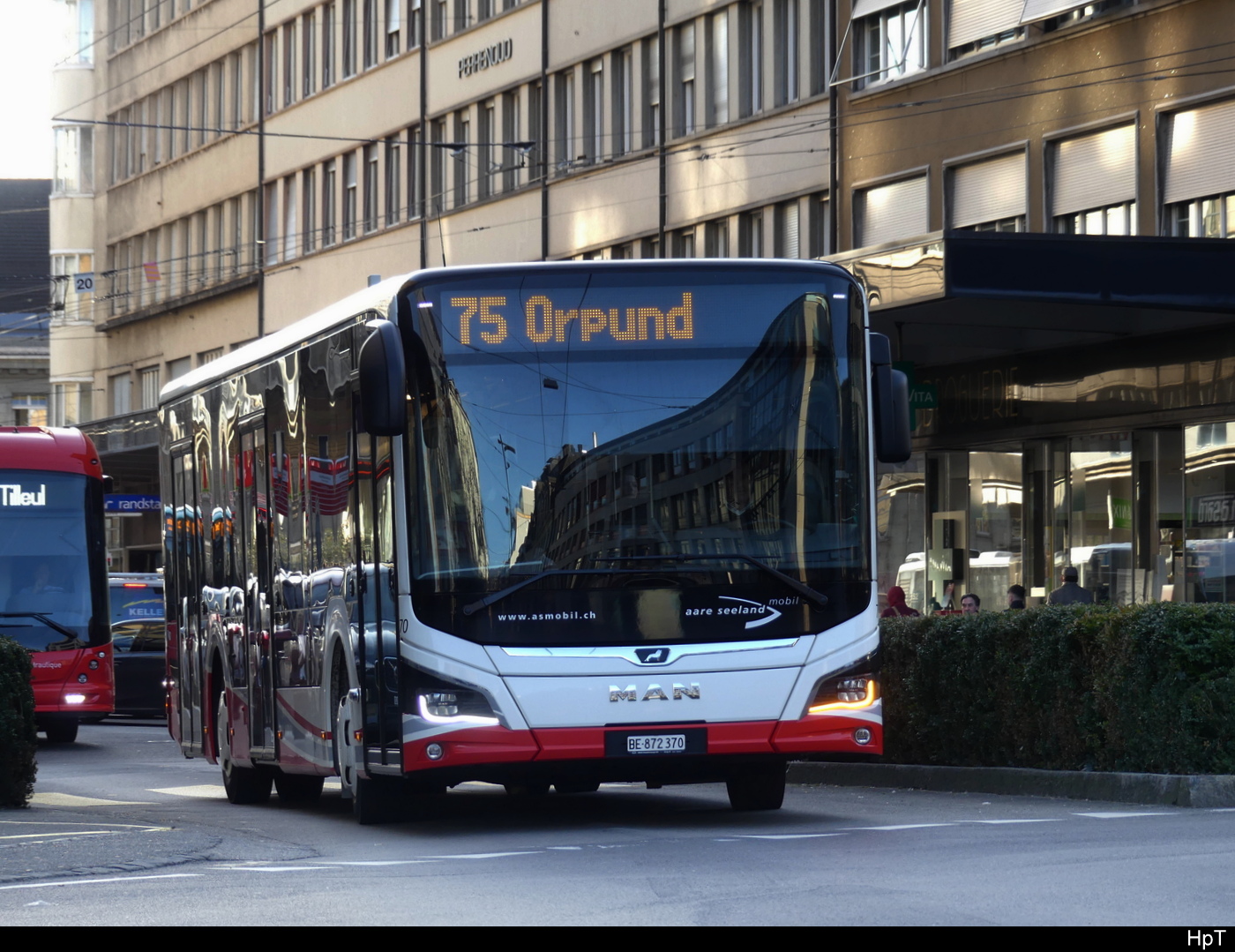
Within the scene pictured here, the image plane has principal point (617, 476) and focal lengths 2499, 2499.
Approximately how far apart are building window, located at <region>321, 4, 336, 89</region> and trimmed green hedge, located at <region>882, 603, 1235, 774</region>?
38537 mm

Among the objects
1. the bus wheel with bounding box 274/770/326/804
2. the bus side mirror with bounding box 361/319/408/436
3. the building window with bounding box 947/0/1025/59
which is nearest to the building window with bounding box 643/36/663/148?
the building window with bounding box 947/0/1025/59

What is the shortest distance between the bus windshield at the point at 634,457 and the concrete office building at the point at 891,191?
1057 cm

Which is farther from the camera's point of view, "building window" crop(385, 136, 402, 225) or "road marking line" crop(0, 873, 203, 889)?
"building window" crop(385, 136, 402, 225)

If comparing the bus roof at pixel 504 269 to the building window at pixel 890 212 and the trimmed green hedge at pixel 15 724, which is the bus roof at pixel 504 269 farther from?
the building window at pixel 890 212

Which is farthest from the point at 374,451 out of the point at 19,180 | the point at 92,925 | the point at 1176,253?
the point at 19,180

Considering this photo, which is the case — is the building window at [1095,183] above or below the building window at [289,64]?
below

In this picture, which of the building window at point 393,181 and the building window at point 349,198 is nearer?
the building window at point 393,181

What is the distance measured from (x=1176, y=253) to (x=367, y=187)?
30.6 metres

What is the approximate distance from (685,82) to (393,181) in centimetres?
1239

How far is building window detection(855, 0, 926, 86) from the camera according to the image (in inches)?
1284

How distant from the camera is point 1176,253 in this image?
77.4 feet

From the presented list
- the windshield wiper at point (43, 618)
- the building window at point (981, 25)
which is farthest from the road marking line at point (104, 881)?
the building window at point (981, 25)

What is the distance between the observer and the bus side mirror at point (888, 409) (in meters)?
13.0

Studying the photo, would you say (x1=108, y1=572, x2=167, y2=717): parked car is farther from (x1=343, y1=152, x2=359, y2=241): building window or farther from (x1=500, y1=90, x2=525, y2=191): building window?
(x1=343, y1=152, x2=359, y2=241): building window
